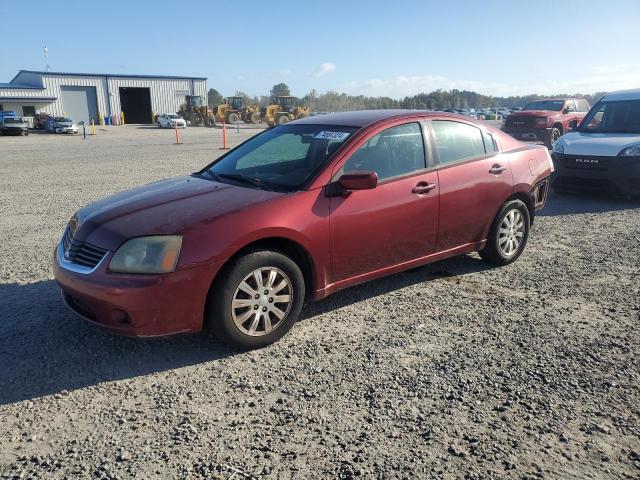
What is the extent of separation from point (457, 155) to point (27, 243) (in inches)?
207

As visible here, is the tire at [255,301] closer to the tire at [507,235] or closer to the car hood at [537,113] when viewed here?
the tire at [507,235]

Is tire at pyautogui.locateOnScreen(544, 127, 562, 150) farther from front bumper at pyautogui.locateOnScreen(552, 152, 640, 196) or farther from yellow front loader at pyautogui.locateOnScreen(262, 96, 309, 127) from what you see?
yellow front loader at pyautogui.locateOnScreen(262, 96, 309, 127)

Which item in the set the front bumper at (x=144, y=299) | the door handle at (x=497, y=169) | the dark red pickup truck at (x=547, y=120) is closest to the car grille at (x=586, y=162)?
the door handle at (x=497, y=169)

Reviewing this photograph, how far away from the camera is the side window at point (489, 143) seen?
518 cm

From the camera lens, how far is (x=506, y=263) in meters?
5.46

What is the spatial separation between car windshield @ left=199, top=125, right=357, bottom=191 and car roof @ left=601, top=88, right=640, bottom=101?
776cm

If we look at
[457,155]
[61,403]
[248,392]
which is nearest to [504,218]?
[457,155]

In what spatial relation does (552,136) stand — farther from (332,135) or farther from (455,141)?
(332,135)

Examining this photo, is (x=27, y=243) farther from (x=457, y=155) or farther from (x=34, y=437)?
(x=457, y=155)

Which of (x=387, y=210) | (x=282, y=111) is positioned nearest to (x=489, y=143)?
(x=387, y=210)

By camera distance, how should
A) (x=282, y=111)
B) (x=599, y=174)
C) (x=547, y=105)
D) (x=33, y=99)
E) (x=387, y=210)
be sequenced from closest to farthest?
(x=387, y=210), (x=599, y=174), (x=547, y=105), (x=282, y=111), (x=33, y=99)

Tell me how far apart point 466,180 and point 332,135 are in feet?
4.47

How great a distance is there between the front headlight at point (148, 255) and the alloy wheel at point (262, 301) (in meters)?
0.50

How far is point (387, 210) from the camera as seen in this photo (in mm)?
4203
